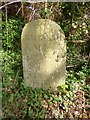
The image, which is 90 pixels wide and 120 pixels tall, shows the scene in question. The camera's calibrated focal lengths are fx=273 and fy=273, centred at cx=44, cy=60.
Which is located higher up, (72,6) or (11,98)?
(72,6)

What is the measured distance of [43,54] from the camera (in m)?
3.35

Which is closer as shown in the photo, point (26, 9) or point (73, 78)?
point (73, 78)

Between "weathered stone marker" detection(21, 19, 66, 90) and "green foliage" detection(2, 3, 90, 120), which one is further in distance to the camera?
"weathered stone marker" detection(21, 19, 66, 90)

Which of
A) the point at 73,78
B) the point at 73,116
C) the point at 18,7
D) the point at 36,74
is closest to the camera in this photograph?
the point at 73,116

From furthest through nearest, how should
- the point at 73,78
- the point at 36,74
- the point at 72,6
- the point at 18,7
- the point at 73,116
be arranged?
the point at 18,7, the point at 72,6, the point at 73,78, the point at 36,74, the point at 73,116

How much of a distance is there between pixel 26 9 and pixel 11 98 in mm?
1601

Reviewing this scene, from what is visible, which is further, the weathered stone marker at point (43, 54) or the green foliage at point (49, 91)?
the weathered stone marker at point (43, 54)

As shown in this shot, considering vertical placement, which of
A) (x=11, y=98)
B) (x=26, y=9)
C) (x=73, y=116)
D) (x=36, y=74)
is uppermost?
(x=26, y=9)

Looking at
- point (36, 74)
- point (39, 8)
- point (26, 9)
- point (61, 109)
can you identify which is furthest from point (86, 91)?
point (26, 9)

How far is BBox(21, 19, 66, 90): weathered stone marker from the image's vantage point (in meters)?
3.29

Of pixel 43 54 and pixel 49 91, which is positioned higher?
pixel 43 54

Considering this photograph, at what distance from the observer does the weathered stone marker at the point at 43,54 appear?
3289 millimetres

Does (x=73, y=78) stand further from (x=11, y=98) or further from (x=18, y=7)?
(x=18, y=7)

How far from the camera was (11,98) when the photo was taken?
→ 3186 mm
